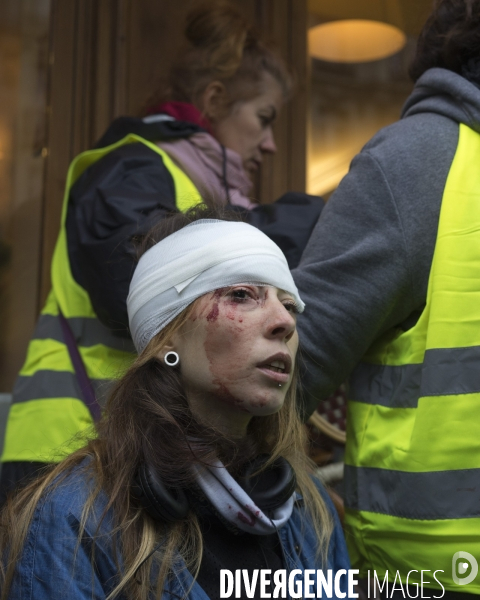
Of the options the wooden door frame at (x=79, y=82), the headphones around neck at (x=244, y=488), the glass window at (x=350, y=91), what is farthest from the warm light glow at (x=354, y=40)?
the headphones around neck at (x=244, y=488)

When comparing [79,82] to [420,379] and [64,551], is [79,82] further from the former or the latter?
[64,551]

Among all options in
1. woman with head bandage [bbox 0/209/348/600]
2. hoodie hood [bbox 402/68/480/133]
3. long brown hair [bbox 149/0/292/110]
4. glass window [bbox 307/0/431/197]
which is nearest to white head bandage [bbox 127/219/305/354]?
woman with head bandage [bbox 0/209/348/600]

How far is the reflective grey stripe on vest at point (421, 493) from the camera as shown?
179 centimetres

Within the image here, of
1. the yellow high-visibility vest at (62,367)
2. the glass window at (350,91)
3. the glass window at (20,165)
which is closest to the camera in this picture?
the yellow high-visibility vest at (62,367)

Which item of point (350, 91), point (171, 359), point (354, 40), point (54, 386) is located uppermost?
point (354, 40)

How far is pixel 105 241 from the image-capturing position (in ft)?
7.25

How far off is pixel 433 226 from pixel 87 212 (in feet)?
3.02

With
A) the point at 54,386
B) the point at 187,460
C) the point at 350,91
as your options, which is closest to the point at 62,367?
the point at 54,386

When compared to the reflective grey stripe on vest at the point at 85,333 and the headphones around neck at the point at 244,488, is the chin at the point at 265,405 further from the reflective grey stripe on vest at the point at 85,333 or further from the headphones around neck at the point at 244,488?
the reflective grey stripe on vest at the point at 85,333

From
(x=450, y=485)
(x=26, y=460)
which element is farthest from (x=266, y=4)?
(x=450, y=485)

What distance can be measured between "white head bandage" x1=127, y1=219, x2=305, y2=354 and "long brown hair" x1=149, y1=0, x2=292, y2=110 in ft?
3.76

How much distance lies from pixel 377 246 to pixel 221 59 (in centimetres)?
124

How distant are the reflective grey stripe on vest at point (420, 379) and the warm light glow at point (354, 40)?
2.67 meters

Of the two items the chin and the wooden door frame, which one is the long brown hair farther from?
the chin
